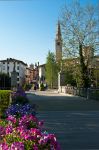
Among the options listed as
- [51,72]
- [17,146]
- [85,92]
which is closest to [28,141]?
[17,146]

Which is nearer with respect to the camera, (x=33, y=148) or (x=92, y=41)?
(x=33, y=148)

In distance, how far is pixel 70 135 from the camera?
1454 cm

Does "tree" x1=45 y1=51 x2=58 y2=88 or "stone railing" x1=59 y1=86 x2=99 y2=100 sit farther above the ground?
"tree" x1=45 y1=51 x2=58 y2=88

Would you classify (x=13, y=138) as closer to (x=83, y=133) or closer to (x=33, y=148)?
(x=33, y=148)

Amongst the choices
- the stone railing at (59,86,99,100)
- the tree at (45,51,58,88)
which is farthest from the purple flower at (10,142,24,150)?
the tree at (45,51,58,88)

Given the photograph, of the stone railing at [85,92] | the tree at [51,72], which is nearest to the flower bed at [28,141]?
the stone railing at [85,92]

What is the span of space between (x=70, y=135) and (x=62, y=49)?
41.0 meters

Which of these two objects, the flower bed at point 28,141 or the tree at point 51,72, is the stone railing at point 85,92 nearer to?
the flower bed at point 28,141

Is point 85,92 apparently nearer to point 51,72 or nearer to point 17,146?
point 17,146

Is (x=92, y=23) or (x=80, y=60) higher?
(x=92, y=23)

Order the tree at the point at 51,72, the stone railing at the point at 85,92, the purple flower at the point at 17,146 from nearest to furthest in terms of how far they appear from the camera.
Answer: the purple flower at the point at 17,146
the stone railing at the point at 85,92
the tree at the point at 51,72

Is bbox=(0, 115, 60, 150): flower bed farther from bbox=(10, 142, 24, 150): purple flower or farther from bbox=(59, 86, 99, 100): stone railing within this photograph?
bbox=(59, 86, 99, 100): stone railing

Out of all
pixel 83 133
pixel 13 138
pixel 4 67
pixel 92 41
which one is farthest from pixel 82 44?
pixel 4 67

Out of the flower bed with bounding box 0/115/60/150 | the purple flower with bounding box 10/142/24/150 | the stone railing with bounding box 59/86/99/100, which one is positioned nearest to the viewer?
the purple flower with bounding box 10/142/24/150
